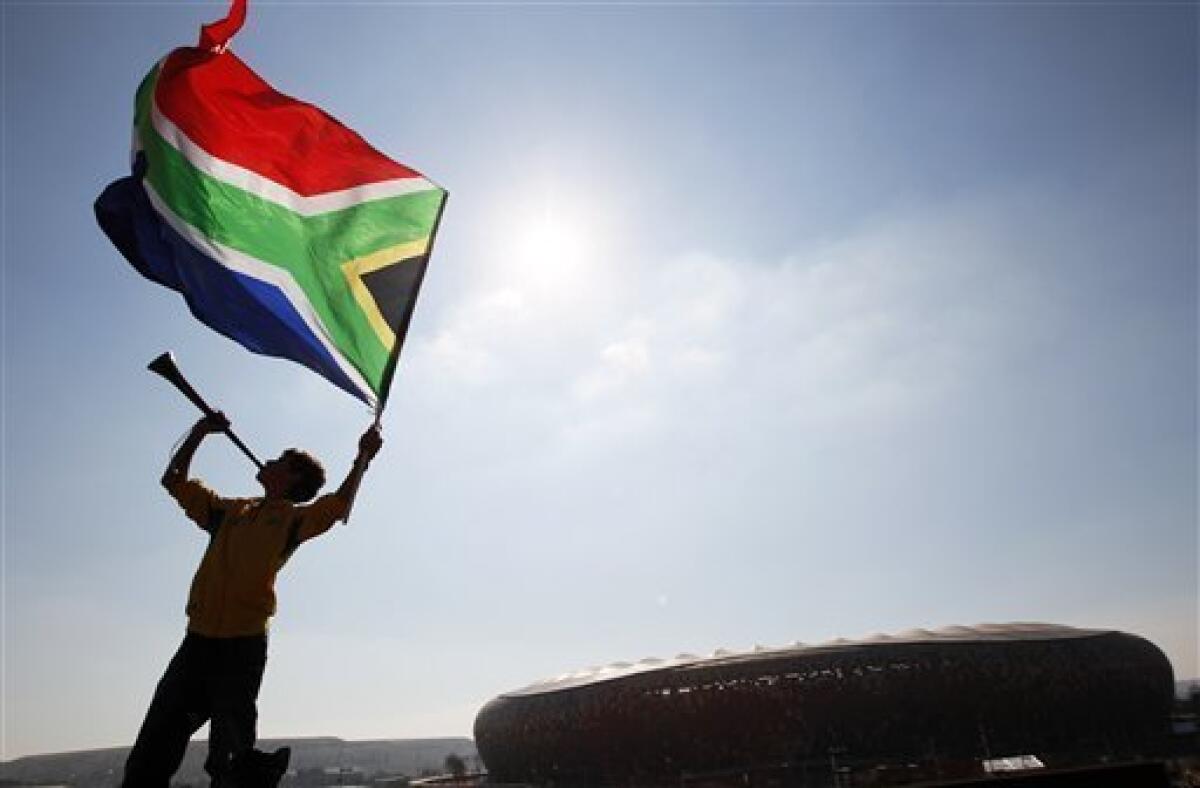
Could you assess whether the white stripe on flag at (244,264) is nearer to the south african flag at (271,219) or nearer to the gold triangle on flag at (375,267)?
the south african flag at (271,219)

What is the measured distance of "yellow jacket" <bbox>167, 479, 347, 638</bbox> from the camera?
138 inches

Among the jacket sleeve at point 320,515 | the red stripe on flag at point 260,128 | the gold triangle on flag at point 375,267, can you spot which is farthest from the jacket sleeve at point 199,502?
the red stripe on flag at point 260,128

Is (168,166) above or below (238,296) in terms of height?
above

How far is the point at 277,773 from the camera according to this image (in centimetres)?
315

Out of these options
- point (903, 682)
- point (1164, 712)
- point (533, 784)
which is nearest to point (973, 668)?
point (903, 682)

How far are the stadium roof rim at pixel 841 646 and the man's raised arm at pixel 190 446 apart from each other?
35243mm

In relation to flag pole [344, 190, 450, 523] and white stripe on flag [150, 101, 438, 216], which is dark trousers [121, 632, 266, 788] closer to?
flag pole [344, 190, 450, 523]

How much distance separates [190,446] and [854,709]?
37690mm

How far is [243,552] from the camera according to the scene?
3643 mm

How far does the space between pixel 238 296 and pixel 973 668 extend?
40.7 m

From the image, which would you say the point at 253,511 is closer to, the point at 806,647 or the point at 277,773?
the point at 277,773

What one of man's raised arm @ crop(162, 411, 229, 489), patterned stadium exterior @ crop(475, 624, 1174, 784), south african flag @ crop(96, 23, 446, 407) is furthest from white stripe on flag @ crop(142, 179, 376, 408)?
patterned stadium exterior @ crop(475, 624, 1174, 784)

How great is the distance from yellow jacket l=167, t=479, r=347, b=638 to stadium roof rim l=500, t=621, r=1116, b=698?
35.2 meters

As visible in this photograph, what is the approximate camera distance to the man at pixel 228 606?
10.8ft
